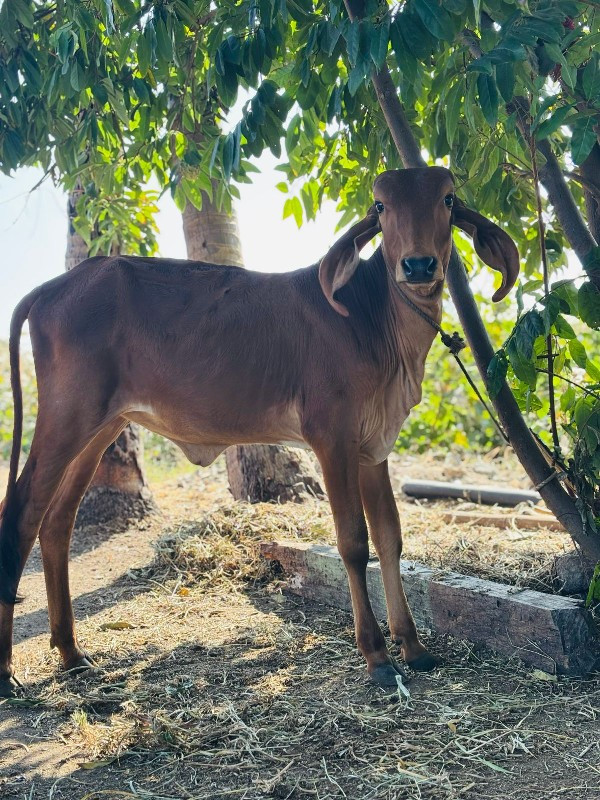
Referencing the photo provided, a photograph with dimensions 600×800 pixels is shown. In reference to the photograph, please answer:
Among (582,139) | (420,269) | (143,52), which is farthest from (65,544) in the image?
(582,139)

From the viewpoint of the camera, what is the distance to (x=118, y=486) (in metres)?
6.64

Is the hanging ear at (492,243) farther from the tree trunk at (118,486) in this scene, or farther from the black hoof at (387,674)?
the tree trunk at (118,486)

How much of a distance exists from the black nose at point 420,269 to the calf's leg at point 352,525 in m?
0.76

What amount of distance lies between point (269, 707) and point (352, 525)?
827 mm

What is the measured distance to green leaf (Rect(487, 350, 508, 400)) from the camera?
3.61 m

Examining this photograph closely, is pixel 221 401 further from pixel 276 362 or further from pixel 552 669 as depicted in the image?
pixel 552 669

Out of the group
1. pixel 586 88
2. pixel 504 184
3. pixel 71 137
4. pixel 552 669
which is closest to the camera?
pixel 586 88

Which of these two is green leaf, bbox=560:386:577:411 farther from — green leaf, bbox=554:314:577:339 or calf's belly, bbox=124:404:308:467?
calf's belly, bbox=124:404:308:467

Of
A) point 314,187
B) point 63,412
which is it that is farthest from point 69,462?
point 314,187

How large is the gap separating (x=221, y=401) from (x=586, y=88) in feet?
6.57

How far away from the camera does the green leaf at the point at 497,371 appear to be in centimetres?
361

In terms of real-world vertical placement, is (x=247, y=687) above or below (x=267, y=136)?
below

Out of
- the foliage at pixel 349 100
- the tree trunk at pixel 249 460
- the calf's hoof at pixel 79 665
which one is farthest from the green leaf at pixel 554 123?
the tree trunk at pixel 249 460

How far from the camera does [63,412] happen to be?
3902 millimetres
